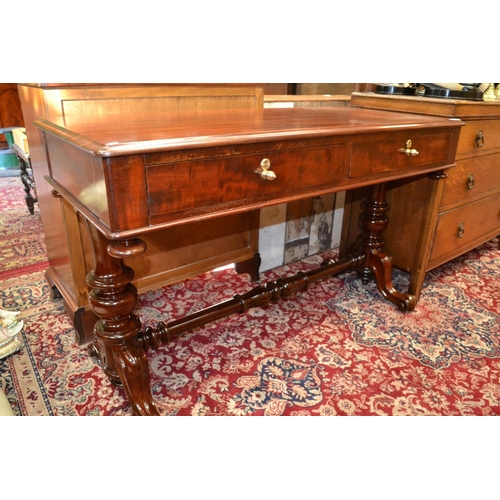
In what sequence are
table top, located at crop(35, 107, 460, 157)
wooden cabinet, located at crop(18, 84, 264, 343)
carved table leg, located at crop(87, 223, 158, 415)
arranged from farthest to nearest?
wooden cabinet, located at crop(18, 84, 264, 343)
carved table leg, located at crop(87, 223, 158, 415)
table top, located at crop(35, 107, 460, 157)

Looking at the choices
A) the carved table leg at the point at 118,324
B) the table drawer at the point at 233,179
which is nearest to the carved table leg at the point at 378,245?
the table drawer at the point at 233,179

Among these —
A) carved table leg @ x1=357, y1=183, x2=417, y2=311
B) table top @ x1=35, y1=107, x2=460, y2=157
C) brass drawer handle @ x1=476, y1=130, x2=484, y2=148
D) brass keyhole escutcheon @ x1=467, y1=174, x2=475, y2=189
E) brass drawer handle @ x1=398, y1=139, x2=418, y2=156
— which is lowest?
carved table leg @ x1=357, y1=183, x2=417, y2=311

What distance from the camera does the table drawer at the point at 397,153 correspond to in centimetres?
144

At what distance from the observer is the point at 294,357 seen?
187 centimetres

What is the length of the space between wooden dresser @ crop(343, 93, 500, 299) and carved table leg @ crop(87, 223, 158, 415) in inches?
57.8

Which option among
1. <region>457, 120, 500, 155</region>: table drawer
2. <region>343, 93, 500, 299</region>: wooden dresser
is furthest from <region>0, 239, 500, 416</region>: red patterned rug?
<region>457, 120, 500, 155</region>: table drawer

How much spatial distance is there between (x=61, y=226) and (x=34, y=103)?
1.68 feet

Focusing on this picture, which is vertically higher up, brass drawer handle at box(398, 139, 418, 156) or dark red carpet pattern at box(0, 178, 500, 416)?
brass drawer handle at box(398, 139, 418, 156)

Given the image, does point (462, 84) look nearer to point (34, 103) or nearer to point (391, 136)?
point (391, 136)

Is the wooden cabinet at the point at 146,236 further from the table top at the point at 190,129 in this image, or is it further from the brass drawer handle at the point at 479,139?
the brass drawer handle at the point at 479,139

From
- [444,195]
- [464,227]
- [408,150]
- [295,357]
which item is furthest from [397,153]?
[464,227]

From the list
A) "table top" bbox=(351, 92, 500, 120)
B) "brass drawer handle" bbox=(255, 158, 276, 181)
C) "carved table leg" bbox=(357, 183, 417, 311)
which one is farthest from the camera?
"carved table leg" bbox=(357, 183, 417, 311)

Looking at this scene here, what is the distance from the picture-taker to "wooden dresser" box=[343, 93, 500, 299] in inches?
79.3

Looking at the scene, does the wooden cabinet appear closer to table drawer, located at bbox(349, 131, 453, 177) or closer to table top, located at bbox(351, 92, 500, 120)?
table top, located at bbox(351, 92, 500, 120)
